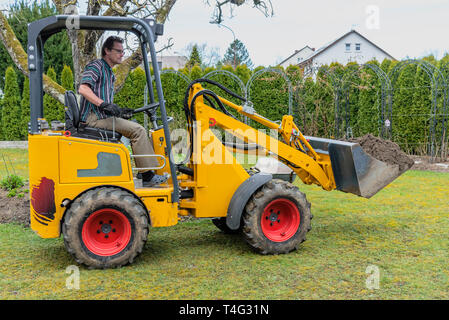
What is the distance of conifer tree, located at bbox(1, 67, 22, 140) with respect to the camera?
16.9 metres

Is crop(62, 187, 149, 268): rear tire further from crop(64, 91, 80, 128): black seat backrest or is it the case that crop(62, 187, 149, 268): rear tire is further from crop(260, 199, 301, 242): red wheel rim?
crop(260, 199, 301, 242): red wheel rim

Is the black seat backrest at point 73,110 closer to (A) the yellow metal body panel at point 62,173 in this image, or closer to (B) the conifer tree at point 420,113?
(A) the yellow metal body panel at point 62,173

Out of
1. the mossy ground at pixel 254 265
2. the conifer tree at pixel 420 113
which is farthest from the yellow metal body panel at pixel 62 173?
the conifer tree at pixel 420 113

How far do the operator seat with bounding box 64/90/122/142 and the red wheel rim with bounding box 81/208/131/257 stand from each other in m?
0.74

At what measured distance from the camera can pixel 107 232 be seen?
4531 millimetres

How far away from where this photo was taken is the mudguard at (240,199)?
4.79 m

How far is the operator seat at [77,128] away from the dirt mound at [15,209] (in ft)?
7.64

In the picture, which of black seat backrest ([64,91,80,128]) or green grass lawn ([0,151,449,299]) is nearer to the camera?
green grass lawn ([0,151,449,299])

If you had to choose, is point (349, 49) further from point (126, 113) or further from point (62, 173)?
point (62, 173)

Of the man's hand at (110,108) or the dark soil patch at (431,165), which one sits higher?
the man's hand at (110,108)

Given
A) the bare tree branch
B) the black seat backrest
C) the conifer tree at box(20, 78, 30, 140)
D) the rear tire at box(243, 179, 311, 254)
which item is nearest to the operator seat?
the black seat backrest

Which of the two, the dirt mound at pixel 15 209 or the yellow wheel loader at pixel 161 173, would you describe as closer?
the yellow wheel loader at pixel 161 173
